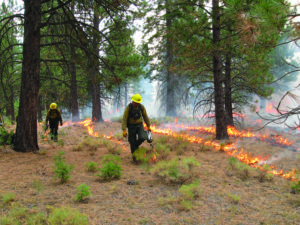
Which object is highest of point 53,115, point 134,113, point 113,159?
point 53,115

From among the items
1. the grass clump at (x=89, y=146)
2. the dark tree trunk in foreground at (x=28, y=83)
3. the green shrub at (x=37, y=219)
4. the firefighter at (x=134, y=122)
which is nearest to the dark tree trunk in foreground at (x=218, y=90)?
the firefighter at (x=134, y=122)

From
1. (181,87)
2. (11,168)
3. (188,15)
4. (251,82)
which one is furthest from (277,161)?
(181,87)

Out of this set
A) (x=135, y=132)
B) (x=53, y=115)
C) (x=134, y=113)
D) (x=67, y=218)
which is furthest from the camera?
(x=53, y=115)

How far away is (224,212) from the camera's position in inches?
136

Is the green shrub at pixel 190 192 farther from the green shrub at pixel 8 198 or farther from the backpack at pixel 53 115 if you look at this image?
the backpack at pixel 53 115

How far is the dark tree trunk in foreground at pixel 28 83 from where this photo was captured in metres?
6.64

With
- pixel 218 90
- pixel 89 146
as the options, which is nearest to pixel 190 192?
pixel 89 146

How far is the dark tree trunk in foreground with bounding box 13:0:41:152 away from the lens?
6.64 meters

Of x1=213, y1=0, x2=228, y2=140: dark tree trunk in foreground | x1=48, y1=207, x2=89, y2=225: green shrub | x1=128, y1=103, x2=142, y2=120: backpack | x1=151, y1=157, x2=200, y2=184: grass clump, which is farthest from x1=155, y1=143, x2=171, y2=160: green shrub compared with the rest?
x1=48, y1=207, x2=89, y2=225: green shrub

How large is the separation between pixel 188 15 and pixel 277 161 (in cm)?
585

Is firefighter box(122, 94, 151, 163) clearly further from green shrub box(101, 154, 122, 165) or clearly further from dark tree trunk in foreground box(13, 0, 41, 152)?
dark tree trunk in foreground box(13, 0, 41, 152)

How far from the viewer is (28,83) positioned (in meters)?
6.67

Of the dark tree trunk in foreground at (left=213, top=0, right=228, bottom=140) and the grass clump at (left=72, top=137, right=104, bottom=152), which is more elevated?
the dark tree trunk in foreground at (left=213, top=0, right=228, bottom=140)

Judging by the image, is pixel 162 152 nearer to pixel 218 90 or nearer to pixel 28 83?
pixel 218 90
